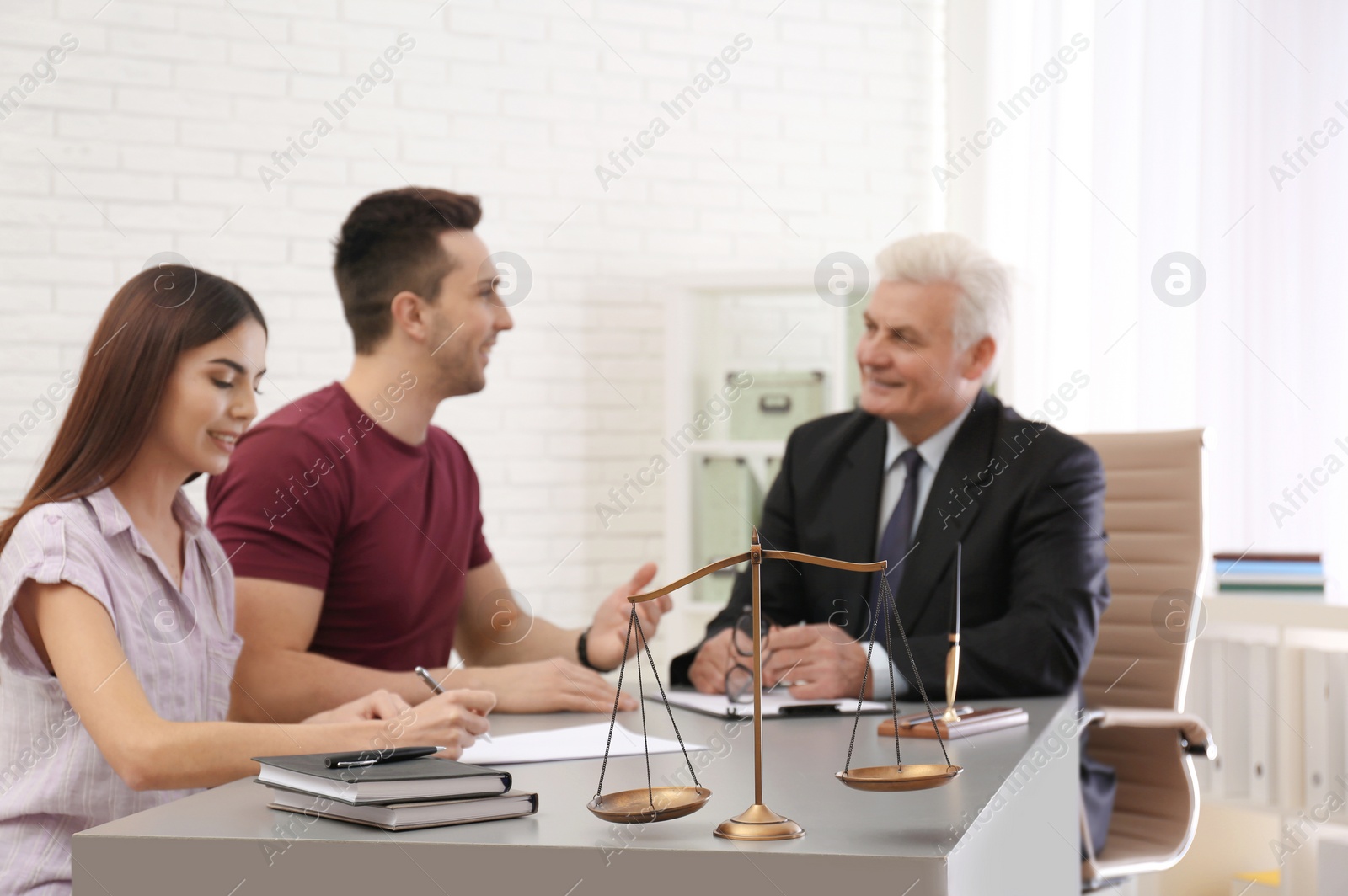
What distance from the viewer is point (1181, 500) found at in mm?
2566

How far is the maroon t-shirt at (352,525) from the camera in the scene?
208 centimetres

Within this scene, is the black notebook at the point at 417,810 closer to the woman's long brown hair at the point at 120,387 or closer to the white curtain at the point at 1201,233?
the woman's long brown hair at the point at 120,387

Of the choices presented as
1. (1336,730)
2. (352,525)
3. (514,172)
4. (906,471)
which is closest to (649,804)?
(352,525)

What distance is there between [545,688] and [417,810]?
770 millimetres

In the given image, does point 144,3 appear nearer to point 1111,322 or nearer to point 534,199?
point 534,199

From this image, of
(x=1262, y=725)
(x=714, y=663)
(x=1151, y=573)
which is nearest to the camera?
(x=714, y=663)

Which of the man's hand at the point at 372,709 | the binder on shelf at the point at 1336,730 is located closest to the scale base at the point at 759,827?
the man's hand at the point at 372,709

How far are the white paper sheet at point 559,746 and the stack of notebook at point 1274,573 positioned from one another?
7.17 feet

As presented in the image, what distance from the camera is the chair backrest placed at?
8.23 feet

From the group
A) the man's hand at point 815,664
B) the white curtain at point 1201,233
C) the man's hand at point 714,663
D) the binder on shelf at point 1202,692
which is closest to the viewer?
the man's hand at point 815,664

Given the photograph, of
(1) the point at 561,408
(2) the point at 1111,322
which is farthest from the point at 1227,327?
(1) the point at 561,408

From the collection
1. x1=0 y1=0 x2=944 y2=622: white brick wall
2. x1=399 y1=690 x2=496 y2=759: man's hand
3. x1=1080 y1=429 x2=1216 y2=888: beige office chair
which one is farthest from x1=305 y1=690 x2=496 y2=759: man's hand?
x1=0 y1=0 x2=944 y2=622: white brick wall

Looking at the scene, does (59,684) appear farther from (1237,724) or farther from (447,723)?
(1237,724)

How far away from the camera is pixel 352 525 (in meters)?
2.18
